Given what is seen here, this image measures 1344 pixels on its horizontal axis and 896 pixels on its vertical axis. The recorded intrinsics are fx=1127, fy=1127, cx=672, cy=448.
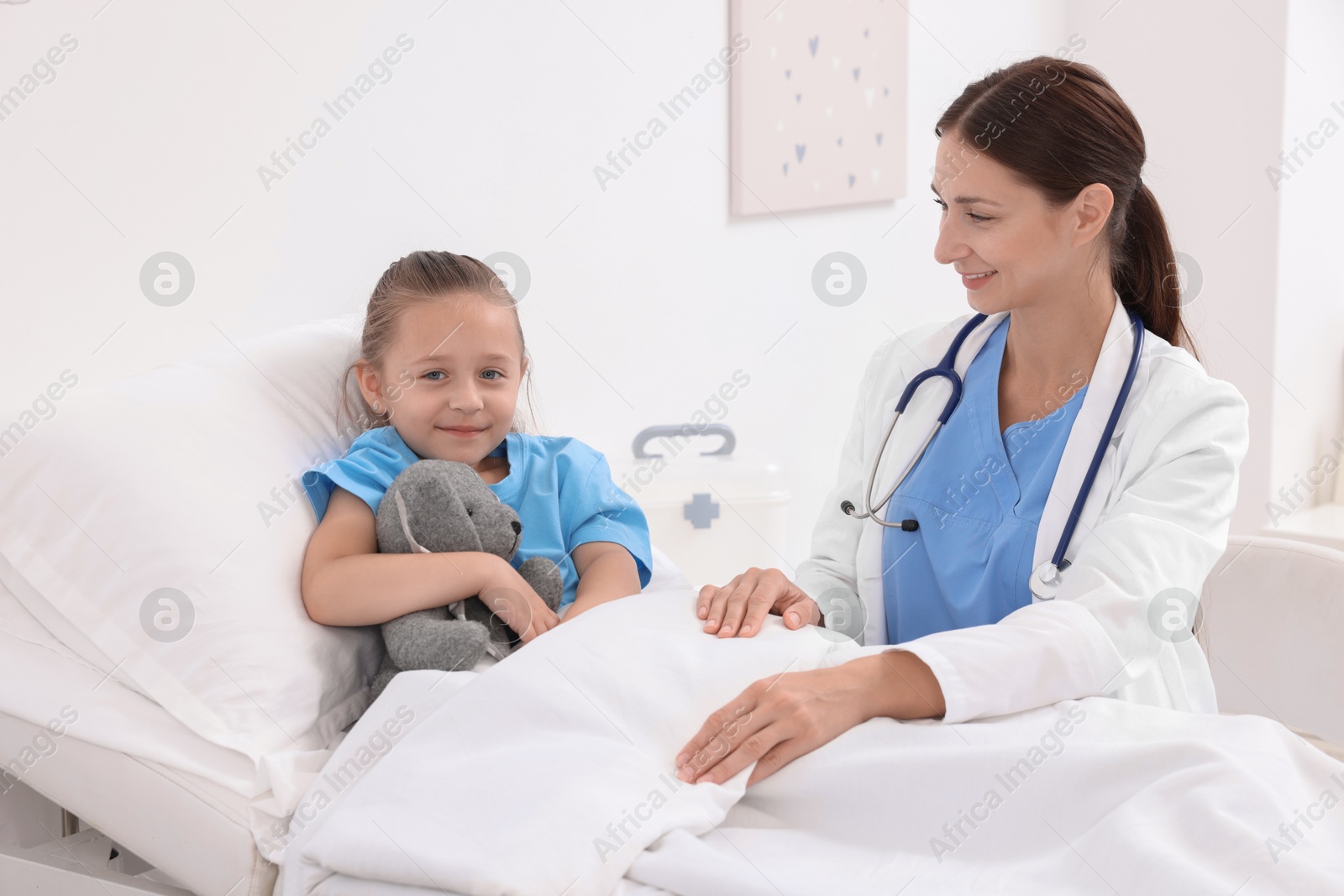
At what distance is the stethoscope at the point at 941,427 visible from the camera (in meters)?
1.32

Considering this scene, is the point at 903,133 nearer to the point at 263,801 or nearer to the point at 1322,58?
the point at 1322,58

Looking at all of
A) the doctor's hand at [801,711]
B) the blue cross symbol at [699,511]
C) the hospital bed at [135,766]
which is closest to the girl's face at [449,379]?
the hospital bed at [135,766]

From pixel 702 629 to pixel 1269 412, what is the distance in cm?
252

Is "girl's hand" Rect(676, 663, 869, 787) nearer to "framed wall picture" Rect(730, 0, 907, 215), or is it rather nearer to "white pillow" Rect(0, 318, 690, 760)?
"white pillow" Rect(0, 318, 690, 760)

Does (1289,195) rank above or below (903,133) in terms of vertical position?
above

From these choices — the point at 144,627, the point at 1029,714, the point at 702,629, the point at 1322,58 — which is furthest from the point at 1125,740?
the point at 1322,58

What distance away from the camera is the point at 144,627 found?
1.08 metres

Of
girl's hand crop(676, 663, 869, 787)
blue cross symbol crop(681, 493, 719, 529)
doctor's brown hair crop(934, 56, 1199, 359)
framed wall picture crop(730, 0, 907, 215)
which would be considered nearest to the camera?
girl's hand crop(676, 663, 869, 787)

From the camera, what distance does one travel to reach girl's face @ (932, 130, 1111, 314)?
56.6 inches

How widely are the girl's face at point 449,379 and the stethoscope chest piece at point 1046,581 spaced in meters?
0.66

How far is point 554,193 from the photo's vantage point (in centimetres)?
222

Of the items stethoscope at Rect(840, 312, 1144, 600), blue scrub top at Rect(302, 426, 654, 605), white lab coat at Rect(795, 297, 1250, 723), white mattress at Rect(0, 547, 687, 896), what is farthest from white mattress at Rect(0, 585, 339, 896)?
stethoscope at Rect(840, 312, 1144, 600)

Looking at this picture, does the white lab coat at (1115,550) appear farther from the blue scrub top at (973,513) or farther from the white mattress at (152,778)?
the white mattress at (152,778)

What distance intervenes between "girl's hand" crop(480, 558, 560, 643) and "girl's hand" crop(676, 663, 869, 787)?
0.28 meters
